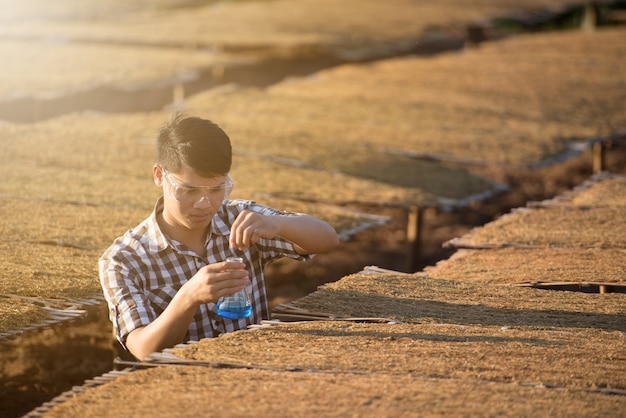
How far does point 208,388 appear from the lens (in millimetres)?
2488

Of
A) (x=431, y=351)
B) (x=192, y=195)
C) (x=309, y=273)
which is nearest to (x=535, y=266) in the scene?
(x=431, y=351)

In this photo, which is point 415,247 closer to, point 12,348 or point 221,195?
point 12,348

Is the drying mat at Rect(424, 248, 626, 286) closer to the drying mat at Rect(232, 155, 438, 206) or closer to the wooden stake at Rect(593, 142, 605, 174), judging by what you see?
the drying mat at Rect(232, 155, 438, 206)

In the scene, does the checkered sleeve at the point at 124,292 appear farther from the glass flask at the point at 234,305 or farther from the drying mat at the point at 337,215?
the drying mat at the point at 337,215

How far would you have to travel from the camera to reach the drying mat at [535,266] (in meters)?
3.77

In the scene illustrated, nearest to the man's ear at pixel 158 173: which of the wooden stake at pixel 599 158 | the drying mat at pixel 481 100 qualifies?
the drying mat at pixel 481 100

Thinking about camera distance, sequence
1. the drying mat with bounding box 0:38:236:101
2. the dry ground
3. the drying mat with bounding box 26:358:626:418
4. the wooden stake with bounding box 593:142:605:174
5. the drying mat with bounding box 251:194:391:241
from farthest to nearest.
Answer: the drying mat with bounding box 0:38:236:101
the wooden stake with bounding box 593:142:605:174
the drying mat with bounding box 251:194:391:241
the dry ground
the drying mat with bounding box 26:358:626:418

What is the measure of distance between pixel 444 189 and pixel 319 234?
293cm

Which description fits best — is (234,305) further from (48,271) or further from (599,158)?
(599,158)

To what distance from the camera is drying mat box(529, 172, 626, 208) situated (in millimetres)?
5191

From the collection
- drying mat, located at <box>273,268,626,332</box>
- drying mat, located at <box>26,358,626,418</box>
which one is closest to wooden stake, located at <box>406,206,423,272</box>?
drying mat, located at <box>273,268,626,332</box>

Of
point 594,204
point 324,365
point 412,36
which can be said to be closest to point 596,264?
point 594,204

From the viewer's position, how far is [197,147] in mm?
2846

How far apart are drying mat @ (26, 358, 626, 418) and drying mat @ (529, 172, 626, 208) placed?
280 cm
